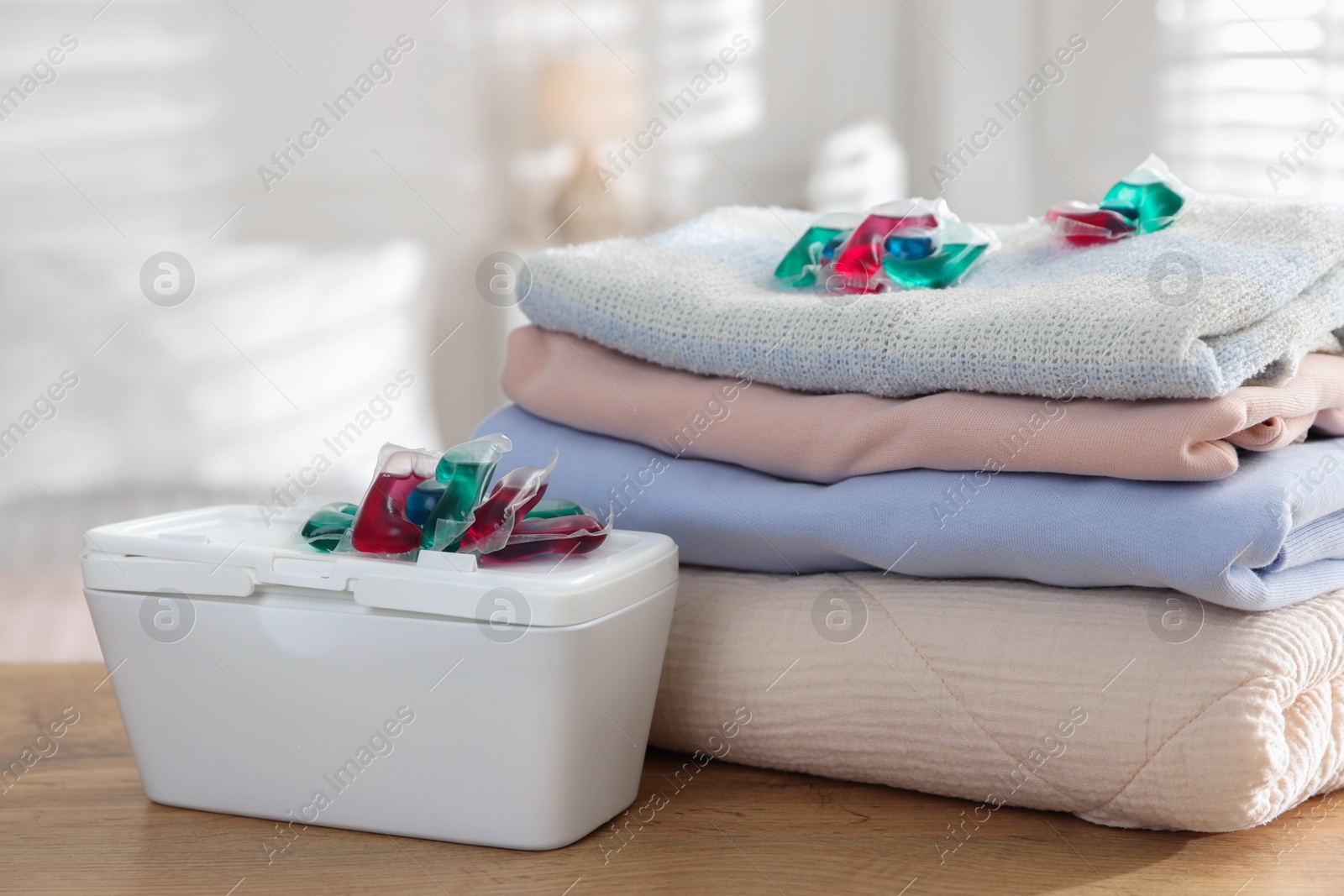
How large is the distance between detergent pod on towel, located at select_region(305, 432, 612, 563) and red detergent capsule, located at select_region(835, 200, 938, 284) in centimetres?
21

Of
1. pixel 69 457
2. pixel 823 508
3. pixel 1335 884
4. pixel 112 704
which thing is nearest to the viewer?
pixel 1335 884

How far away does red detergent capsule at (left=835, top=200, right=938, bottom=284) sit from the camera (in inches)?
26.0

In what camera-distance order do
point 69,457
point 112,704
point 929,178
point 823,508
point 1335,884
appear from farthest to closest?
point 929,178
point 69,457
point 112,704
point 823,508
point 1335,884

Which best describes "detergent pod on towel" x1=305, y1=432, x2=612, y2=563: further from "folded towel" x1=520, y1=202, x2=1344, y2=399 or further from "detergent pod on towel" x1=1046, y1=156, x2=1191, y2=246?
"detergent pod on towel" x1=1046, y1=156, x2=1191, y2=246

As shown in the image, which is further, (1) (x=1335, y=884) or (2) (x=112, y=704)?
(2) (x=112, y=704)

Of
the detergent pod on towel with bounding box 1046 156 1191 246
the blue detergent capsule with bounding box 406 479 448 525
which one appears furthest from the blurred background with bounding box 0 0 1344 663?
the blue detergent capsule with bounding box 406 479 448 525

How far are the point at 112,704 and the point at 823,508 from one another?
17.1 inches

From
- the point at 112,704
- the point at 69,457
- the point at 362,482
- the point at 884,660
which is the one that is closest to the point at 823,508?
the point at 884,660

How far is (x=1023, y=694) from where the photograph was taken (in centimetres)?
53

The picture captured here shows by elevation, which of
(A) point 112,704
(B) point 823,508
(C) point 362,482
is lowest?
(C) point 362,482

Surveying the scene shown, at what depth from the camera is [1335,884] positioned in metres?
0.46

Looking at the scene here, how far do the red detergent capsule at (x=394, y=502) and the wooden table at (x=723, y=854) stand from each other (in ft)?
0.42

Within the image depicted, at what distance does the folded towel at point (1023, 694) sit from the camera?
0.50m

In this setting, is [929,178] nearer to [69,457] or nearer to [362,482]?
[362,482]
